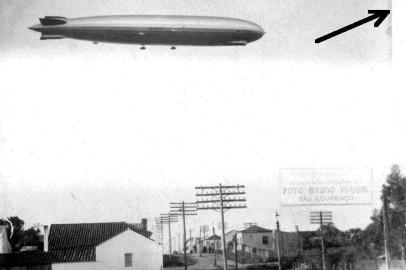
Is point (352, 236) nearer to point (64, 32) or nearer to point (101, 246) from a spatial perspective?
point (101, 246)

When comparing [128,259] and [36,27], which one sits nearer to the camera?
[36,27]

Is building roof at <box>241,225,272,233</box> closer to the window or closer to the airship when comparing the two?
the window

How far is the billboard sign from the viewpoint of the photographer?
12.7 metres

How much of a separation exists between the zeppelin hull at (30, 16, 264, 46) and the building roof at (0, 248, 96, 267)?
12.8 m

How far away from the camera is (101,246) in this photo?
22500 millimetres

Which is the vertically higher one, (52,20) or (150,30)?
(52,20)

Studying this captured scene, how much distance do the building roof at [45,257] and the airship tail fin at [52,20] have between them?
13.2 metres

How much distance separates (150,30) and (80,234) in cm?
1705

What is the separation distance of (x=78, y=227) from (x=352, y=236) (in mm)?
15778

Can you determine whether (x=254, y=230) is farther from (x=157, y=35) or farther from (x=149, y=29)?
(x=149, y=29)

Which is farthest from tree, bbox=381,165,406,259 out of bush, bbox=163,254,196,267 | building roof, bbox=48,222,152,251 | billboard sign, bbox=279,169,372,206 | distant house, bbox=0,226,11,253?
distant house, bbox=0,226,11,253

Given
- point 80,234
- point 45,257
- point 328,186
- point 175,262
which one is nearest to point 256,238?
point 175,262

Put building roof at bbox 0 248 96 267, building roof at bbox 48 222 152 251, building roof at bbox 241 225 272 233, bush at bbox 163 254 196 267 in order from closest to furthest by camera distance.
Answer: building roof at bbox 0 248 96 267, building roof at bbox 48 222 152 251, bush at bbox 163 254 196 267, building roof at bbox 241 225 272 233

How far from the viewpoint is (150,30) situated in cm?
1291
